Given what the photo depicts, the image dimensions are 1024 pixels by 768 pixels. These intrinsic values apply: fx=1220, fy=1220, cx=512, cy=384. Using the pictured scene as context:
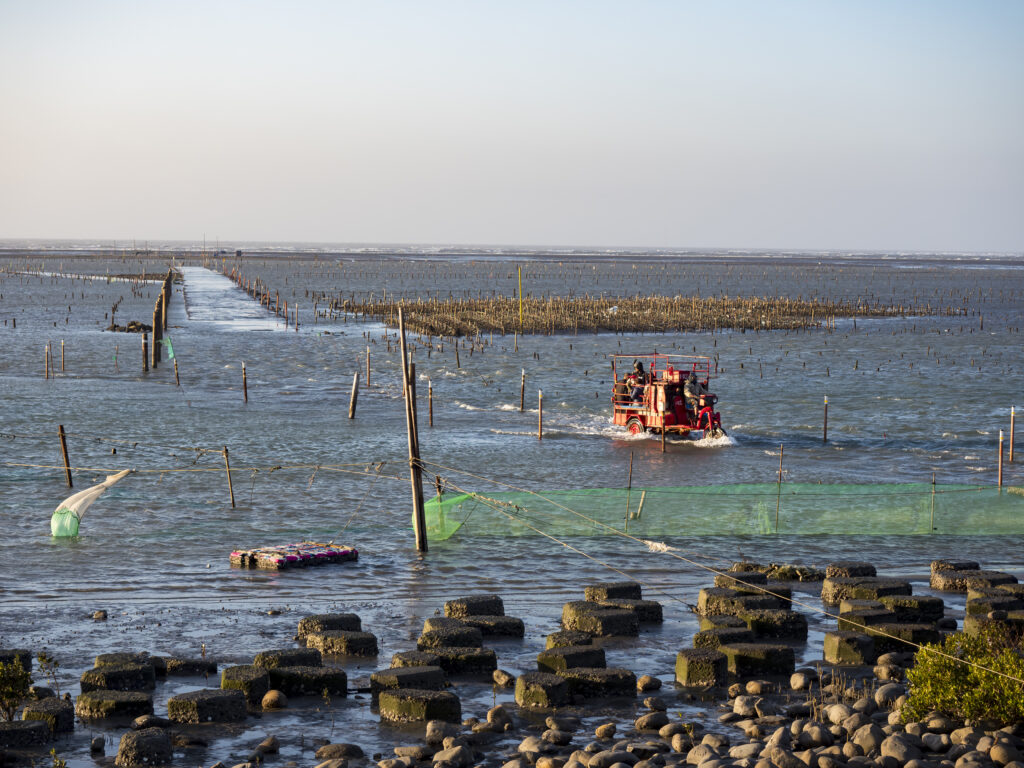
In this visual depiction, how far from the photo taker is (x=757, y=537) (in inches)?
967

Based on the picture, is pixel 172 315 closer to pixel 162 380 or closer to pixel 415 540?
pixel 162 380

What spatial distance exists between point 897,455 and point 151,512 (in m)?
22.9

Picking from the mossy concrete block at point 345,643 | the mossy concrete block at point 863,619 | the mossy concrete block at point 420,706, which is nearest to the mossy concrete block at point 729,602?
the mossy concrete block at point 863,619

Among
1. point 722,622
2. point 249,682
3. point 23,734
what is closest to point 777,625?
point 722,622

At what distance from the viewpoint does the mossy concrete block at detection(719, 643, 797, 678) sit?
1473 centimetres

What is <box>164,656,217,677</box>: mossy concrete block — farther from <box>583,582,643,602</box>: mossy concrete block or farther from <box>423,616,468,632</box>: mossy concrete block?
<box>583,582,643,602</box>: mossy concrete block

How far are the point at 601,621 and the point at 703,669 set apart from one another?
2451 millimetres

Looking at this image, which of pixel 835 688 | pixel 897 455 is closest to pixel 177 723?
pixel 835 688

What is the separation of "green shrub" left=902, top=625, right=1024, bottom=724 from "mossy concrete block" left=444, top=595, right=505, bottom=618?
6.19 m

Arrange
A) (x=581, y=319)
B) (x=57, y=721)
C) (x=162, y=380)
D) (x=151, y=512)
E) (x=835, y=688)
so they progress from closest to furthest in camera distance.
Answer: (x=57, y=721)
(x=835, y=688)
(x=151, y=512)
(x=162, y=380)
(x=581, y=319)

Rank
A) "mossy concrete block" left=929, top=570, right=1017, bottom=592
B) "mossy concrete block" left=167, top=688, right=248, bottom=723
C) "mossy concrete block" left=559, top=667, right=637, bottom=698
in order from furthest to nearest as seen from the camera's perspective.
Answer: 1. "mossy concrete block" left=929, top=570, right=1017, bottom=592
2. "mossy concrete block" left=559, top=667, right=637, bottom=698
3. "mossy concrete block" left=167, top=688, right=248, bottom=723

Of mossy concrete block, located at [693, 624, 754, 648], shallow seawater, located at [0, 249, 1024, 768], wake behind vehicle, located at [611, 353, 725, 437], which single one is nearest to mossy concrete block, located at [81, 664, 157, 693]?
shallow seawater, located at [0, 249, 1024, 768]

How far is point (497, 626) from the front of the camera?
653 inches

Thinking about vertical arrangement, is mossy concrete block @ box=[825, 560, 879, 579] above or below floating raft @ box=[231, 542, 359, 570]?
above
